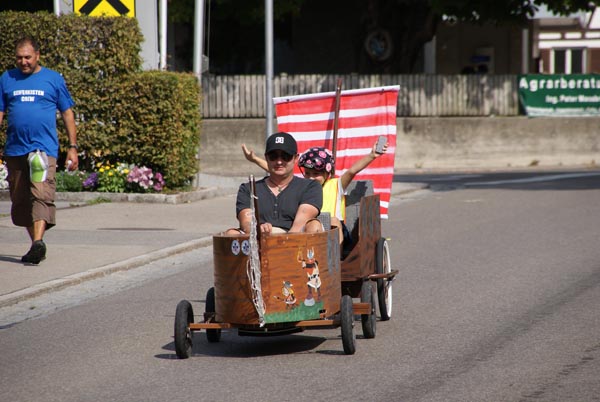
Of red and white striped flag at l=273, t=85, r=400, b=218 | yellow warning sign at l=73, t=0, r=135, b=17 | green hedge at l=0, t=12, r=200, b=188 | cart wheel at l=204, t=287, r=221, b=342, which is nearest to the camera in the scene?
cart wheel at l=204, t=287, r=221, b=342

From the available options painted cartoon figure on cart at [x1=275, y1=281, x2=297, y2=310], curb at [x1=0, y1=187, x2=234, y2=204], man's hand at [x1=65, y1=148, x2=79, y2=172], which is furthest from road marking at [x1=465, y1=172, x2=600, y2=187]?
Result: painted cartoon figure on cart at [x1=275, y1=281, x2=297, y2=310]

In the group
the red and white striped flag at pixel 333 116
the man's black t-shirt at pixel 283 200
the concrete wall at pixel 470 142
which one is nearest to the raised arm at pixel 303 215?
the man's black t-shirt at pixel 283 200

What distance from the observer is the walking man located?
11.2 m

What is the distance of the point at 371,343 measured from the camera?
310 inches

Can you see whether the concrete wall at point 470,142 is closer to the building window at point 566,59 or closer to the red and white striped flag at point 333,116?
the red and white striped flag at point 333,116

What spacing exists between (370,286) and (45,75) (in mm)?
4740

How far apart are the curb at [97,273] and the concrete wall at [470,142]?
1530cm

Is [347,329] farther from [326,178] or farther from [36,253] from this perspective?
[36,253]

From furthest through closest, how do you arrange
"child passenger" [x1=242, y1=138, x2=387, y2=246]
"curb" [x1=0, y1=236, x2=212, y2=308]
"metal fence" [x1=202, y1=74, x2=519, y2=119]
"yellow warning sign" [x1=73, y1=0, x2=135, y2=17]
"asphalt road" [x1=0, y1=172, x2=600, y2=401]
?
"metal fence" [x1=202, y1=74, x2=519, y2=119]
"yellow warning sign" [x1=73, y1=0, x2=135, y2=17]
"curb" [x1=0, y1=236, x2=212, y2=308]
"child passenger" [x1=242, y1=138, x2=387, y2=246]
"asphalt road" [x1=0, y1=172, x2=600, y2=401]

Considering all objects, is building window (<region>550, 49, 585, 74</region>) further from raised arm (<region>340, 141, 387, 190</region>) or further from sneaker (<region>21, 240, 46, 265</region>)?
raised arm (<region>340, 141, 387, 190</region>)

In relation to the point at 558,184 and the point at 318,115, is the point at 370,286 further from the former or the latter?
the point at 558,184

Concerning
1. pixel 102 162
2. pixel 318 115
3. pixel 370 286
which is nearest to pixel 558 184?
pixel 102 162

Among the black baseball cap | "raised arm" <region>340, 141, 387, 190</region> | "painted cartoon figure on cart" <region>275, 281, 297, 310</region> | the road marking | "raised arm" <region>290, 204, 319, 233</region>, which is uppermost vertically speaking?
the black baseball cap

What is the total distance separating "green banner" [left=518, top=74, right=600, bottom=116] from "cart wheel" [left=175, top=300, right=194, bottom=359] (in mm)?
23529
